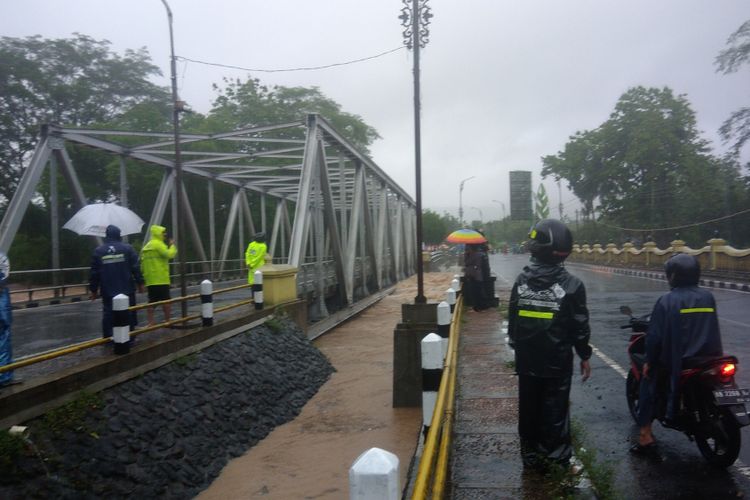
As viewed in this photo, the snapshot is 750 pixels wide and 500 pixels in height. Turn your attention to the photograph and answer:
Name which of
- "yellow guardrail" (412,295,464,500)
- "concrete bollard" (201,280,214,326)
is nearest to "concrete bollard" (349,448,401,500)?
"yellow guardrail" (412,295,464,500)

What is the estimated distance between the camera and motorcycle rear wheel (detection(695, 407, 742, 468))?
4.23 metres

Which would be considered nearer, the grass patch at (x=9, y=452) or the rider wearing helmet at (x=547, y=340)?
the rider wearing helmet at (x=547, y=340)

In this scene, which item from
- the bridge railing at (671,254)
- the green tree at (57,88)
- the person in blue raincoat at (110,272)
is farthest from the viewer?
the green tree at (57,88)

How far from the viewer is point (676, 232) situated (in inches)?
1547

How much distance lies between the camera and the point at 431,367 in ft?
14.8

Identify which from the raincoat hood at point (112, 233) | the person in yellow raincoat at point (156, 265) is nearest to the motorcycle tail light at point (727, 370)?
the raincoat hood at point (112, 233)

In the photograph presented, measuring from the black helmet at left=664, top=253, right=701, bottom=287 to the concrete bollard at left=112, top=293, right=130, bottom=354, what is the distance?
5.08m

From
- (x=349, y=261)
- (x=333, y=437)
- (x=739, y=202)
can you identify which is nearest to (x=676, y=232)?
(x=739, y=202)

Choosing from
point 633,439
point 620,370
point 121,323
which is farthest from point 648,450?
point 121,323

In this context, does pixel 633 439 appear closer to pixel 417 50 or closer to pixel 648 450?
pixel 648 450

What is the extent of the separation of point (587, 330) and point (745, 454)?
2.00m

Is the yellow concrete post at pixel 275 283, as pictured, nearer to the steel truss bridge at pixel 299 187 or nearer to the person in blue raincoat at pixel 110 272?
the steel truss bridge at pixel 299 187

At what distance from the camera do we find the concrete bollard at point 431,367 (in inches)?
175

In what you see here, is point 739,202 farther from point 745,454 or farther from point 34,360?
point 34,360
